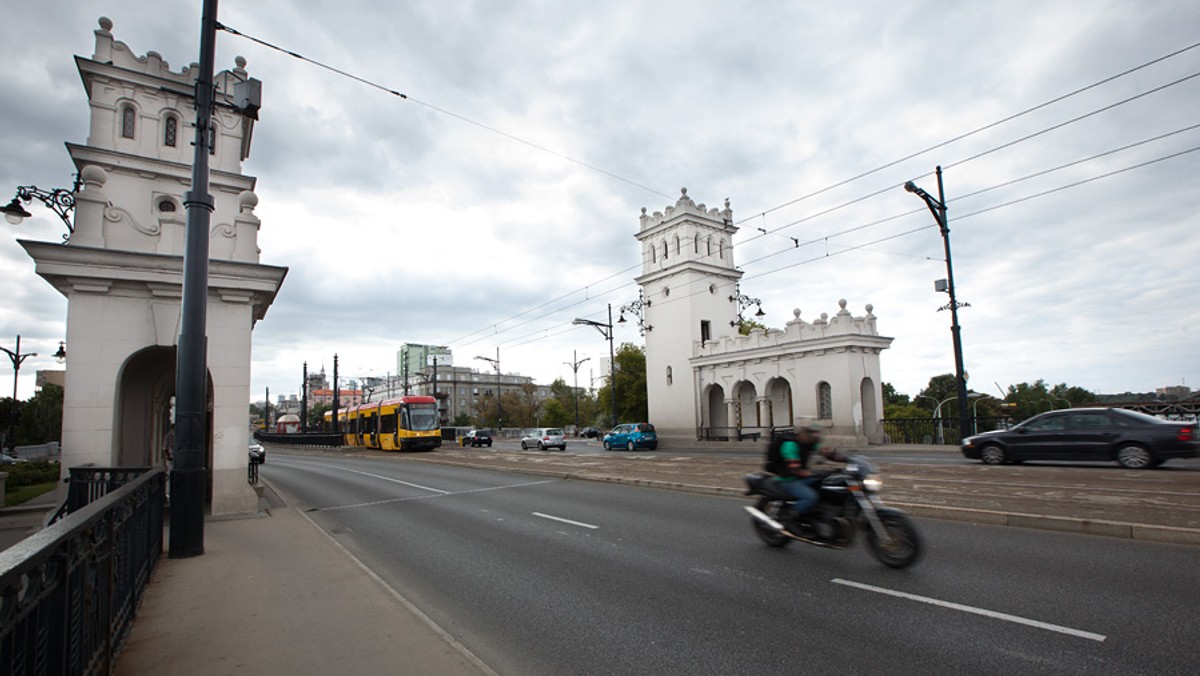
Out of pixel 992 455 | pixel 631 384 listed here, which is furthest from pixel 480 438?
pixel 992 455

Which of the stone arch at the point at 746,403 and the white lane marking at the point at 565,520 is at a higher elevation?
the stone arch at the point at 746,403

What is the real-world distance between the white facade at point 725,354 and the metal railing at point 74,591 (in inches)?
1176

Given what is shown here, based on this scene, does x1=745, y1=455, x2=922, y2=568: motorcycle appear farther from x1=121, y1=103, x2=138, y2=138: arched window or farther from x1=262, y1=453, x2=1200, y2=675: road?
x1=121, y1=103, x2=138, y2=138: arched window

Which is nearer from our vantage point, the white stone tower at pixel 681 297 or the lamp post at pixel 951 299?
the lamp post at pixel 951 299

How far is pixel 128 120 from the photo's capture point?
1261cm

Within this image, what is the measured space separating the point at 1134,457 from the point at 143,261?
21.4 m

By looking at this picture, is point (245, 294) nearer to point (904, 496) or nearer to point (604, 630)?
point (604, 630)

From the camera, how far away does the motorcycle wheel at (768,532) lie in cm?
763

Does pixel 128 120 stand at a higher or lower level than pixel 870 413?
higher

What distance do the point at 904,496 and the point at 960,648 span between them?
7067 millimetres

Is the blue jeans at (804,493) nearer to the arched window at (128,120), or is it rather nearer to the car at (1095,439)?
the car at (1095,439)

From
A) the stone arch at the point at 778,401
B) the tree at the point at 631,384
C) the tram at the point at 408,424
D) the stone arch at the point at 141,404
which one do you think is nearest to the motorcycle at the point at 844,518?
the stone arch at the point at 141,404

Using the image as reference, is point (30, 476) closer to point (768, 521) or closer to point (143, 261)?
point (143, 261)

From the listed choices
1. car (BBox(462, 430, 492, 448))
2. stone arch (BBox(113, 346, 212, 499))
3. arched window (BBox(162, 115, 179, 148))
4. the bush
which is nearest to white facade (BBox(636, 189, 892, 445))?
car (BBox(462, 430, 492, 448))
